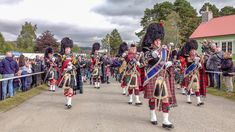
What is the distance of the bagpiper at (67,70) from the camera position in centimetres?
1013

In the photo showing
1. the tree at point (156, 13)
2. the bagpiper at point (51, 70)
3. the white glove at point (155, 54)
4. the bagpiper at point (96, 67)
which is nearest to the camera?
the white glove at point (155, 54)

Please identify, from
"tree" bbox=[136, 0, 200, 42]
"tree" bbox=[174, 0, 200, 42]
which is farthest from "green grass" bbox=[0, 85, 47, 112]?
"tree" bbox=[174, 0, 200, 42]

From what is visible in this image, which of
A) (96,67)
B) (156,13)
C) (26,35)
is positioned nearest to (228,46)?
(96,67)

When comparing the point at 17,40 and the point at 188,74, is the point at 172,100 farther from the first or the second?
the point at 17,40

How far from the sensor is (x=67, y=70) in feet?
33.4

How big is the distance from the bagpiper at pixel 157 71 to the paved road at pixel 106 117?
54cm

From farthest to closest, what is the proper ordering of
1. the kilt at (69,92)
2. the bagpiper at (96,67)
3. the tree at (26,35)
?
the tree at (26,35) < the bagpiper at (96,67) < the kilt at (69,92)

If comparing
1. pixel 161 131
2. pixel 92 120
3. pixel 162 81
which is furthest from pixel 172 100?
pixel 92 120

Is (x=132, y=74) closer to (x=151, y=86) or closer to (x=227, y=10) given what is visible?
(x=151, y=86)

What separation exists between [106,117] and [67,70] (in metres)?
2.54

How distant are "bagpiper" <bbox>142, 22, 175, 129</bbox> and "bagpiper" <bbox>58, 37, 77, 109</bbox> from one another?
318 cm

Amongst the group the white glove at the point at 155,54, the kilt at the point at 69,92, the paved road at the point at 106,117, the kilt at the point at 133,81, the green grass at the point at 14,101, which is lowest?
the paved road at the point at 106,117

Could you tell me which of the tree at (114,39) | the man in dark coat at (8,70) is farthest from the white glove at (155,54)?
the tree at (114,39)

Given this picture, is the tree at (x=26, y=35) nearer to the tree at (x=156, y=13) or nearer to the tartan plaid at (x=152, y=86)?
the tree at (x=156, y=13)
